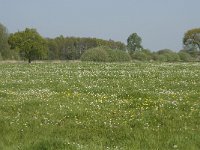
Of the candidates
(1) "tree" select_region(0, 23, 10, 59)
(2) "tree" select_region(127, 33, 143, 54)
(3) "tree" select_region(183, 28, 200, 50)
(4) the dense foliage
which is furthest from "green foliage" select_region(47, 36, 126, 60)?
(1) "tree" select_region(0, 23, 10, 59)

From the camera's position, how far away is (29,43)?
230ft

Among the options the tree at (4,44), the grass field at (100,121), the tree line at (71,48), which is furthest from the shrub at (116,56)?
the grass field at (100,121)

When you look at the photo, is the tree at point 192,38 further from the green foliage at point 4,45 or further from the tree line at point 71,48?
the green foliage at point 4,45

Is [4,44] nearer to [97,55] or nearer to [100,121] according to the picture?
[97,55]

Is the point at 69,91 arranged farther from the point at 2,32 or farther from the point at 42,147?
the point at 2,32

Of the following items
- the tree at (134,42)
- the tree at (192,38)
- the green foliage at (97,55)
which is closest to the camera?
the green foliage at (97,55)

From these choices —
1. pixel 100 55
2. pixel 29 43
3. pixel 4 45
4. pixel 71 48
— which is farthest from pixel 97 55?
pixel 71 48

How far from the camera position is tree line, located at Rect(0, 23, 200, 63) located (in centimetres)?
7050

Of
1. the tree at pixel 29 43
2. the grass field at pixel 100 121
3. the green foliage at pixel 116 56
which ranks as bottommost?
the grass field at pixel 100 121

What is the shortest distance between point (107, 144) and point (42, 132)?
6.37 feet

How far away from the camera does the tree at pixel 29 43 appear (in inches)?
2749

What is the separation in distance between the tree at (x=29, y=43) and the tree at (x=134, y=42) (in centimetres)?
5052

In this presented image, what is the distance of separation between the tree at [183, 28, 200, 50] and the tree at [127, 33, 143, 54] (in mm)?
14047

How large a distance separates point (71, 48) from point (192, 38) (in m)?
38.4
